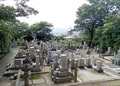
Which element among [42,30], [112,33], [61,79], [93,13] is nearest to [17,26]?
[42,30]

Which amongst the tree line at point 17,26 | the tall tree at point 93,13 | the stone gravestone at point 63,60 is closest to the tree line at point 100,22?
the tall tree at point 93,13

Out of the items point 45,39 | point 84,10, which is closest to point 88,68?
point 84,10

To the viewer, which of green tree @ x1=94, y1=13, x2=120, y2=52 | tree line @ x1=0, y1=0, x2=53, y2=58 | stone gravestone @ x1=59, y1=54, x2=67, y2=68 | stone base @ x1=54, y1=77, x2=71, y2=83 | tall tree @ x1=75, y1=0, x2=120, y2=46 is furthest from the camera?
tall tree @ x1=75, y1=0, x2=120, y2=46

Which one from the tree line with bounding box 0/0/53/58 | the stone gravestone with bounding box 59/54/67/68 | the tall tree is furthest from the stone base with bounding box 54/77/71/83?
the tall tree

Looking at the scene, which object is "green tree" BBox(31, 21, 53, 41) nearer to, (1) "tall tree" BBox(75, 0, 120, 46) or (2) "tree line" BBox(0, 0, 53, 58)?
(2) "tree line" BBox(0, 0, 53, 58)

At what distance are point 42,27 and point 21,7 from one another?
1807cm

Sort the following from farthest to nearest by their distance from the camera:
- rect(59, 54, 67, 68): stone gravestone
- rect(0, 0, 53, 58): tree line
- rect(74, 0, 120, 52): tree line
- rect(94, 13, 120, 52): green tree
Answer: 1. rect(74, 0, 120, 52): tree line
2. rect(94, 13, 120, 52): green tree
3. rect(0, 0, 53, 58): tree line
4. rect(59, 54, 67, 68): stone gravestone

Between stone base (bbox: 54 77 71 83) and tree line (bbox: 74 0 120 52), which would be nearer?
stone base (bbox: 54 77 71 83)

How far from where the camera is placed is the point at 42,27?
2838 cm

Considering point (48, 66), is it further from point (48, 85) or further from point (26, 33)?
point (26, 33)

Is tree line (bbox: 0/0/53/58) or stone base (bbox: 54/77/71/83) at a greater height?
tree line (bbox: 0/0/53/58)

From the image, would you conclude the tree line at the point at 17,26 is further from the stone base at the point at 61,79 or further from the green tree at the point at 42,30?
the stone base at the point at 61,79

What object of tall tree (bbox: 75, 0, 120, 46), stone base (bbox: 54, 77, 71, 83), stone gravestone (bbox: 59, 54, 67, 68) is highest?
tall tree (bbox: 75, 0, 120, 46)

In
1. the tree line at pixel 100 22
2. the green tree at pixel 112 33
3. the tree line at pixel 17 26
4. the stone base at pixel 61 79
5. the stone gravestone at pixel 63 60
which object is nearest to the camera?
the stone base at pixel 61 79
